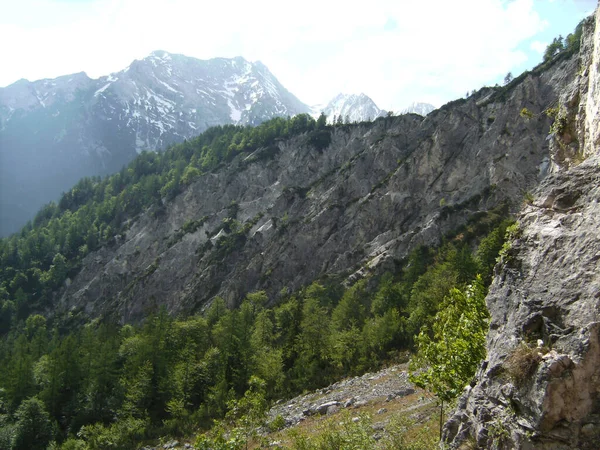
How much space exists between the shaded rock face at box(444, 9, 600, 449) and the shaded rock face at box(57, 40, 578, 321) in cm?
7134

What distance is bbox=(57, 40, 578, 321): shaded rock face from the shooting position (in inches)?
3568

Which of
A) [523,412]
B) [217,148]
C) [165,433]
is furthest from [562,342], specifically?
[217,148]

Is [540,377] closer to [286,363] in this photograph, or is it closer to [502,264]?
[502,264]

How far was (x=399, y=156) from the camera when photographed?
4444 inches

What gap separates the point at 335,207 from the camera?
354 feet

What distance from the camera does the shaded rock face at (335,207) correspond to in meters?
90.6

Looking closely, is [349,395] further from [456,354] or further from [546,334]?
[546,334]

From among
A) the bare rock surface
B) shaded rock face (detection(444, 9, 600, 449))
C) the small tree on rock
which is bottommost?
the bare rock surface

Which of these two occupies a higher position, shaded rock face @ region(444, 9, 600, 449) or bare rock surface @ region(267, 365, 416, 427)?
shaded rock face @ region(444, 9, 600, 449)

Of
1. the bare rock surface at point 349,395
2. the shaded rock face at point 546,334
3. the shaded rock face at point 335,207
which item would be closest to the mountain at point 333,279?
the shaded rock face at point 546,334

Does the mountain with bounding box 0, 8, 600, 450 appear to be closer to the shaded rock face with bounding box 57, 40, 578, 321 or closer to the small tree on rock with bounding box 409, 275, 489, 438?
the small tree on rock with bounding box 409, 275, 489, 438

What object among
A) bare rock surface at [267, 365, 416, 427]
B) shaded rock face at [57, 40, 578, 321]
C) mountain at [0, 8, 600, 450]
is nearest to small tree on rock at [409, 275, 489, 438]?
mountain at [0, 8, 600, 450]

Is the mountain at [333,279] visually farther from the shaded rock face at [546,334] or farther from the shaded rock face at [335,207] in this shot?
the shaded rock face at [335,207]

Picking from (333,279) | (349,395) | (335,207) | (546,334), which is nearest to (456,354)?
(546,334)
